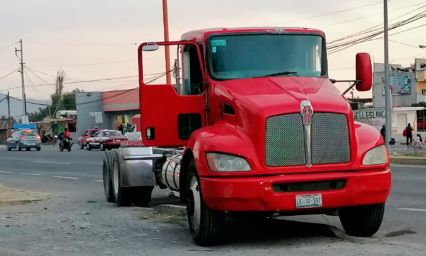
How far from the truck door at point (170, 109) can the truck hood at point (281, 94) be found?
2.77ft

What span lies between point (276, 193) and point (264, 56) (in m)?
2.29

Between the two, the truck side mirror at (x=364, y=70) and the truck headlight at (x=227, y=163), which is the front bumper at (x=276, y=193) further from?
the truck side mirror at (x=364, y=70)

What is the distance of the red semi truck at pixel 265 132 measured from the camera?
25.3 ft

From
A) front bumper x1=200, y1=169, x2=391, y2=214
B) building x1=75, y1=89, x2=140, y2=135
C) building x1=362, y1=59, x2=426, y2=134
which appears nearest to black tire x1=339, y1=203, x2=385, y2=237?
front bumper x1=200, y1=169, x2=391, y2=214

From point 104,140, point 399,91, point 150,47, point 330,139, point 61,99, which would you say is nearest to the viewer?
point 330,139

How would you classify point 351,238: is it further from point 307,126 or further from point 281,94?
point 281,94

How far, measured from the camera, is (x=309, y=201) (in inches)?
304

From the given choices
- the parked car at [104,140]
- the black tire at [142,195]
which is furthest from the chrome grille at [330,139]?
the parked car at [104,140]

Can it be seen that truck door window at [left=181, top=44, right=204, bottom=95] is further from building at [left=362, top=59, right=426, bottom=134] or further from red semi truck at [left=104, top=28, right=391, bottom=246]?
building at [left=362, top=59, right=426, bottom=134]

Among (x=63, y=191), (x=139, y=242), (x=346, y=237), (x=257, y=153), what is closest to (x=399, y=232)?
(x=346, y=237)

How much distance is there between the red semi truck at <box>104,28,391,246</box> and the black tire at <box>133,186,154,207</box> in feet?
10.9

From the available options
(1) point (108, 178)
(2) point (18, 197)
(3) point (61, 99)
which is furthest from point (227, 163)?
(3) point (61, 99)

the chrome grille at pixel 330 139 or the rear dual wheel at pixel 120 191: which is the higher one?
the chrome grille at pixel 330 139

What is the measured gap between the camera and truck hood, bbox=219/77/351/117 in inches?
310
